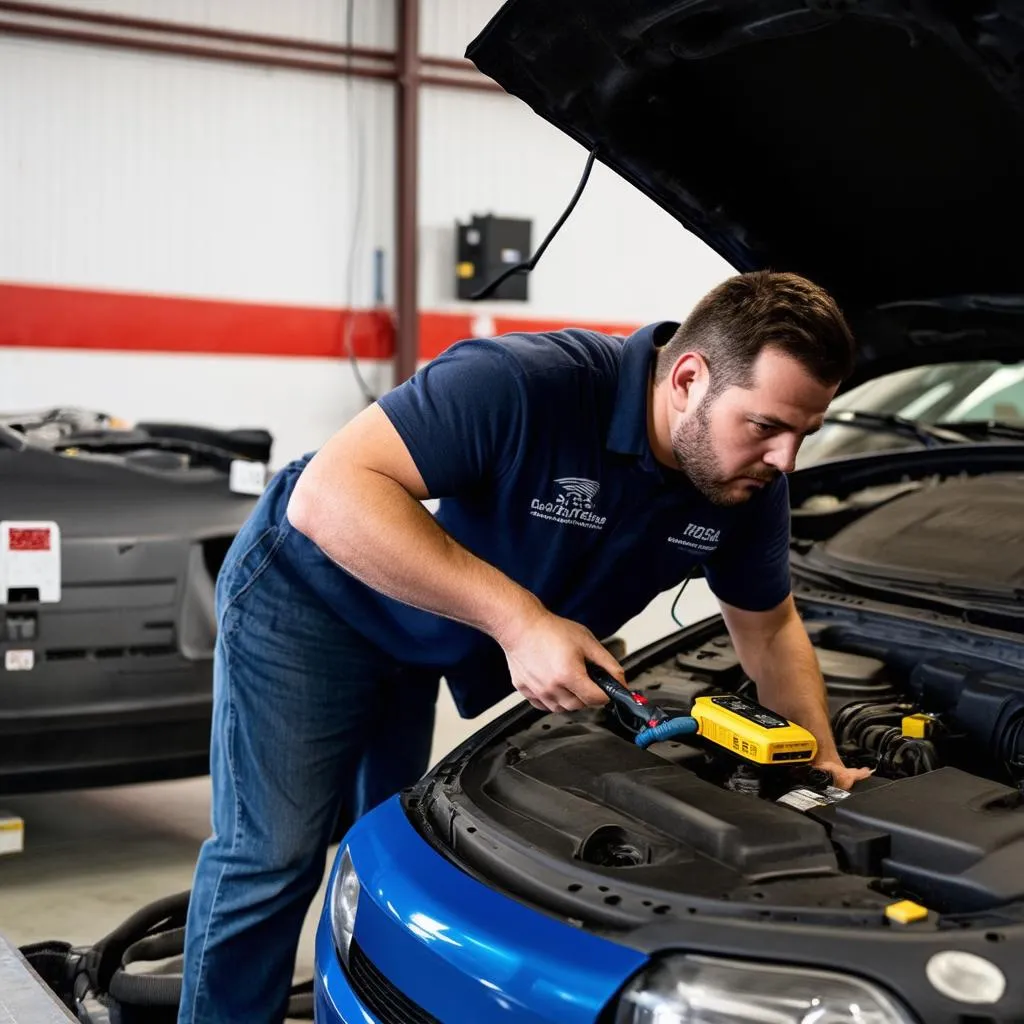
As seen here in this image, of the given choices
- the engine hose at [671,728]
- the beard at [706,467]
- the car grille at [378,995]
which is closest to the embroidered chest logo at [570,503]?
the beard at [706,467]

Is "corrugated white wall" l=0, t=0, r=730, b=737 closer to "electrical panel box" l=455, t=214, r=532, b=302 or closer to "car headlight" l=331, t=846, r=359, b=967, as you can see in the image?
"electrical panel box" l=455, t=214, r=532, b=302

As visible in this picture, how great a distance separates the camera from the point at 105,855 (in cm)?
344

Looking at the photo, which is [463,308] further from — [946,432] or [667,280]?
[946,432]

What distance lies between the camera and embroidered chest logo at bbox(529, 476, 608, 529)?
6.15 feet

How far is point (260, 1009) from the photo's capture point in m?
2.04

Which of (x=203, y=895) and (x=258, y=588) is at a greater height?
(x=258, y=588)

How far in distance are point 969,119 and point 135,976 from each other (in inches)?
76.3

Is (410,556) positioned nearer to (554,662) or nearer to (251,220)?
(554,662)

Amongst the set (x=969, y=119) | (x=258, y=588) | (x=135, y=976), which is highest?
(x=969, y=119)

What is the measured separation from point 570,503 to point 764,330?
1.24 ft

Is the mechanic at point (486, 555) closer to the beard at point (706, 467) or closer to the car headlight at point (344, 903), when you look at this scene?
the beard at point (706, 467)

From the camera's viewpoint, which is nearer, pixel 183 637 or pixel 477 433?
pixel 477 433

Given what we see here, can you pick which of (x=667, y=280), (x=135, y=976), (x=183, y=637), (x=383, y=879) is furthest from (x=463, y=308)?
(x=383, y=879)

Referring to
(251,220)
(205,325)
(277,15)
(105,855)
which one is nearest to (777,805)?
(105,855)
